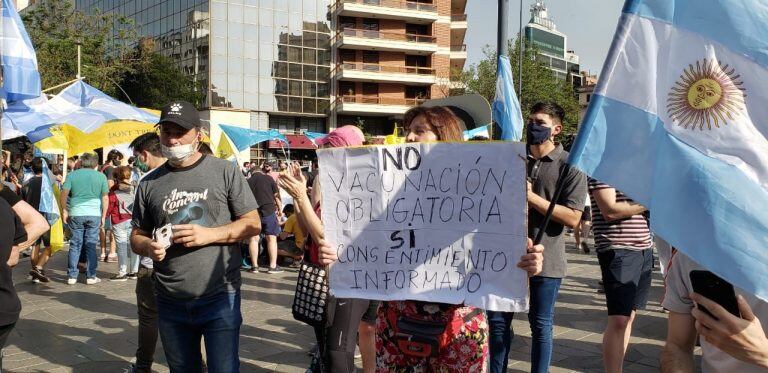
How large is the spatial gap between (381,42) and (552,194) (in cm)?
4235

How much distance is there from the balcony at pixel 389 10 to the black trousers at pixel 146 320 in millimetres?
42181

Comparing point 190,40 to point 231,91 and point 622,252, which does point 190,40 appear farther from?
point 622,252

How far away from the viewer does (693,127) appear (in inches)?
65.5

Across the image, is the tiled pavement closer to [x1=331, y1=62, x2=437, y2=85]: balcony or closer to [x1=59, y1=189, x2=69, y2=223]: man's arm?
[x1=59, y1=189, x2=69, y2=223]: man's arm

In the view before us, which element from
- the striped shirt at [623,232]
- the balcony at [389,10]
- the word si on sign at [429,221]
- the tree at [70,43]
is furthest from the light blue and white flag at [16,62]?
the balcony at [389,10]

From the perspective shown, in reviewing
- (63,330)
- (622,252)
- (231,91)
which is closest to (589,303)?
(622,252)

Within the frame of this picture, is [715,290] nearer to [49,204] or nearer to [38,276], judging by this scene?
[49,204]

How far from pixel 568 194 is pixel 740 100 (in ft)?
6.91

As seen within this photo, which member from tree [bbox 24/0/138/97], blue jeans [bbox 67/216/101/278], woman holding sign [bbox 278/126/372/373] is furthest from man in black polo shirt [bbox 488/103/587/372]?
tree [bbox 24/0/138/97]

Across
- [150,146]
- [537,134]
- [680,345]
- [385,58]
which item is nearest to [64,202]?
[150,146]

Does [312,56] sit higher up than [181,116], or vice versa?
[312,56]

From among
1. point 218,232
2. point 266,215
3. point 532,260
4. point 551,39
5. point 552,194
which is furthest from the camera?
point 551,39

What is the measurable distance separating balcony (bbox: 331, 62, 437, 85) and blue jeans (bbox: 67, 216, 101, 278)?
36.9 meters

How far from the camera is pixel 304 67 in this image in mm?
45719
